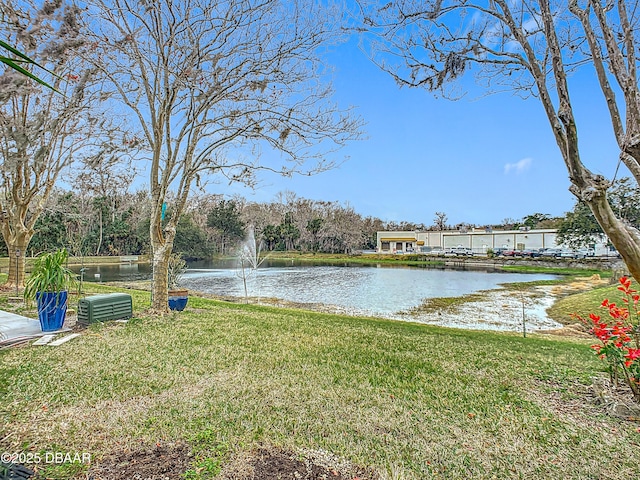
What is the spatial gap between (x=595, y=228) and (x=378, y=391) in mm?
30987

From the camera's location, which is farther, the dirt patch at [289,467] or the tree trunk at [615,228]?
the tree trunk at [615,228]

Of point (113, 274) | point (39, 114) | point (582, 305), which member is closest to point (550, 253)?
point (582, 305)

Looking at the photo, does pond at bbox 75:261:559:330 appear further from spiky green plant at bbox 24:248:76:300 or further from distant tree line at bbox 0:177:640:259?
distant tree line at bbox 0:177:640:259

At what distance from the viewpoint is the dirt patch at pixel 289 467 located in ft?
6.07

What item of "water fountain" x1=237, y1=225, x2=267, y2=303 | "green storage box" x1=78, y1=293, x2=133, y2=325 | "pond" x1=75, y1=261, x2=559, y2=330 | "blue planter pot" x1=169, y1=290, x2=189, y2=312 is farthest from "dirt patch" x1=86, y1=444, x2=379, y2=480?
"water fountain" x1=237, y1=225, x2=267, y2=303

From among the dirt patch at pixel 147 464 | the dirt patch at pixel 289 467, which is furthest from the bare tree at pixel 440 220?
the dirt patch at pixel 147 464

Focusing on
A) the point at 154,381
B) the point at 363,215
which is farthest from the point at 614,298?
the point at 363,215

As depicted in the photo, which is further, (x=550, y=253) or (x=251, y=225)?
(x=251, y=225)

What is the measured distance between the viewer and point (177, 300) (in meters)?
7.08

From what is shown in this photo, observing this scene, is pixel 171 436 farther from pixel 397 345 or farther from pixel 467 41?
pixel 467 41

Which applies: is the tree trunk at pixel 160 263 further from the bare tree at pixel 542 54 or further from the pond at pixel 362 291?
the pond at pixel 362 291

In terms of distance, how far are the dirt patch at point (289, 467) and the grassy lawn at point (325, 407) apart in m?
0.08

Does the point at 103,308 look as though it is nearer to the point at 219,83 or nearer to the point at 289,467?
the point at 219,83

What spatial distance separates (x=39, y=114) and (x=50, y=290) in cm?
474
